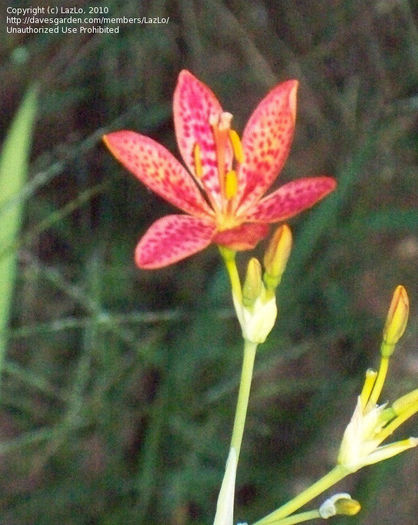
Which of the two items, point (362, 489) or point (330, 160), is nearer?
point (362, 489)

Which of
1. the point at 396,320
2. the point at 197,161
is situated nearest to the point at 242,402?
the point at 396,320

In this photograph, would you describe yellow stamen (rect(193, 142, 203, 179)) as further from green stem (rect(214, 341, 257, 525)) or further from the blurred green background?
the blurred green background

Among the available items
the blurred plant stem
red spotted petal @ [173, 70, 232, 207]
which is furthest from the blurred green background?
red spotted petal @ [173, 70, 232, 207]

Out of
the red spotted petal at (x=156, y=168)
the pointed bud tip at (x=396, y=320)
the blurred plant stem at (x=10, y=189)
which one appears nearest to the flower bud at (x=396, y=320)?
the pointed bud tip at (x=396, y=320)

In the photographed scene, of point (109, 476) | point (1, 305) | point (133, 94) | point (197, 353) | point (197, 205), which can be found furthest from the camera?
point (133, 94)

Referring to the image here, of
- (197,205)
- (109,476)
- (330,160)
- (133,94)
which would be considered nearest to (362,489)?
(109,476)

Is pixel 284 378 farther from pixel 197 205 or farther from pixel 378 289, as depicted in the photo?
pixel 197 205
